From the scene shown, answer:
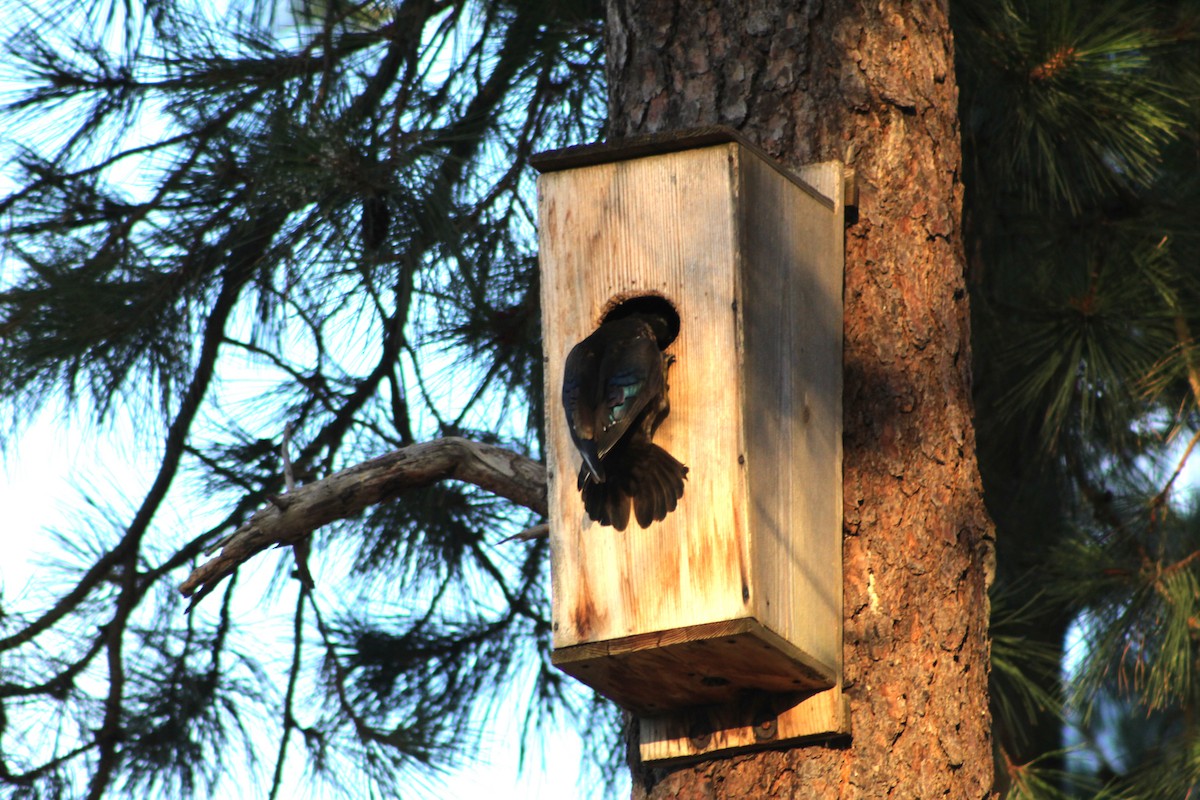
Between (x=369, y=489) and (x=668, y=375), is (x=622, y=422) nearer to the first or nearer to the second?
(x=668, y=375)

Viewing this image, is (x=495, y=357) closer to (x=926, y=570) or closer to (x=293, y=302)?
(x=293, y=302)

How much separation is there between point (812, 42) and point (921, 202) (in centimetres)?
27

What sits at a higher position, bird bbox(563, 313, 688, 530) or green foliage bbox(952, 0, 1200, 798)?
green foliage bbox(952, 0, 1200, 798)

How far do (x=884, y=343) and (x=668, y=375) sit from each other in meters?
0.34

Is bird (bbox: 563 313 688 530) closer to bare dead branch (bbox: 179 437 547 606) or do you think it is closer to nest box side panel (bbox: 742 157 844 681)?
nest box side panel (bbox: 742 157 844 681)

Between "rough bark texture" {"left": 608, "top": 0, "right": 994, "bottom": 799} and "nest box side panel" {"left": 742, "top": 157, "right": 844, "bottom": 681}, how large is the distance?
0.04m

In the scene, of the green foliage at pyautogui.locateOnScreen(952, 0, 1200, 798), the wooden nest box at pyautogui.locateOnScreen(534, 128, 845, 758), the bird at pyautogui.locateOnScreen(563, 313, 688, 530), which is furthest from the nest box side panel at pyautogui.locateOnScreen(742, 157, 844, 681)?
the green foliage at pyautogui.locateOnScreen(952, 0, 1200, 798)

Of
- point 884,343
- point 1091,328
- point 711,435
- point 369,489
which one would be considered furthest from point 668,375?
point 1091,328

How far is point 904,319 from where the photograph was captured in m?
2.14

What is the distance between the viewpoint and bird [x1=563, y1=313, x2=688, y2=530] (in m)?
1.88

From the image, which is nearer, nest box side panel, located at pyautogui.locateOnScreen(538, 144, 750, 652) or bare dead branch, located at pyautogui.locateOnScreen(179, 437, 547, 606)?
nest box side panel, located at pyautogui.locateOnScreen(538, 144, 750, 652)

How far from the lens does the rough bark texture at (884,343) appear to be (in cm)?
197

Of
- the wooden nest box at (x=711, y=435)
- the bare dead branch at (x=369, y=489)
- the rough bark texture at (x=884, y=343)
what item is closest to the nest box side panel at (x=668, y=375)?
the wooden nest box at (x=711, y=435)

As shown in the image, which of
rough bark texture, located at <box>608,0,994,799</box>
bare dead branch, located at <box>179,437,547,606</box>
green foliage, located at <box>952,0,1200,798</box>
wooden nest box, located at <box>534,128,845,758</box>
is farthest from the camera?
green foliage, located at <box>952,0,1200,798</box>
